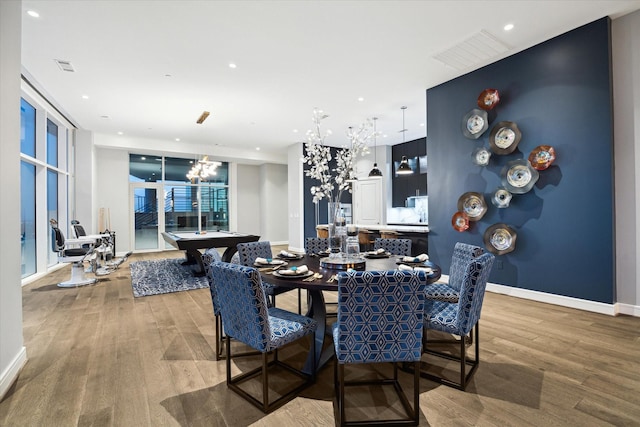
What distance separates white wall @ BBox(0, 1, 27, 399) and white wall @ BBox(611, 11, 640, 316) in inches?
225

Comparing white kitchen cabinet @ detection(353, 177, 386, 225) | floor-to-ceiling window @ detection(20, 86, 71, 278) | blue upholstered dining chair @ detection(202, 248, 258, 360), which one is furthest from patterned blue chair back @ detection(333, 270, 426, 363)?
white kitchen cabinet @ detection(353, 177, 386, 225)

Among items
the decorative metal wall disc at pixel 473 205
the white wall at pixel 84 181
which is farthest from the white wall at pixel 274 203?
the decorative metal wall disc at pixel 473 205

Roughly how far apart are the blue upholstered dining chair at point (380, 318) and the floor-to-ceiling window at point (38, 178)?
600 cm

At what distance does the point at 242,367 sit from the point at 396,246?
224 centimetres

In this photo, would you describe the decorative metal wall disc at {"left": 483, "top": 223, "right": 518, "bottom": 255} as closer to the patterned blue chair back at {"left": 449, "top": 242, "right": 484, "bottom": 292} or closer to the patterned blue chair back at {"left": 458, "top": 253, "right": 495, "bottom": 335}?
the patterned blue chair back at {"left": 449, "top": 242, "right": 484, "bottom": 292}

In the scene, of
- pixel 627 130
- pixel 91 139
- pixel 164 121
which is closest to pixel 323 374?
pixel 627 130

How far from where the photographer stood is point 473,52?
13.3 feet

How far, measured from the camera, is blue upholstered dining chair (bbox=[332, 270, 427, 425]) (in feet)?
5.19

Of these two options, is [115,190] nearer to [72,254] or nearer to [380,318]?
[72,254]

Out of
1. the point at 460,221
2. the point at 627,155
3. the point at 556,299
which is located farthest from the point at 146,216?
the point at 627,155

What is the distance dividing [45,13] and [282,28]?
248 cm

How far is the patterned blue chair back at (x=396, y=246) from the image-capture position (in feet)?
12.1

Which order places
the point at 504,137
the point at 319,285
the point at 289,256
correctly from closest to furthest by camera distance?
the point at 319,285, the point at 289,256, the point at 504,137

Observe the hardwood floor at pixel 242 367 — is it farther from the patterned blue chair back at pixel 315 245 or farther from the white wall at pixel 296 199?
the white wall at pixel 296 199
